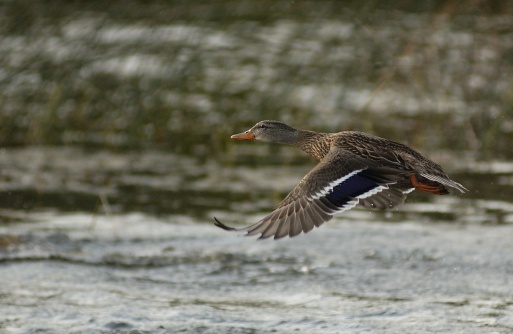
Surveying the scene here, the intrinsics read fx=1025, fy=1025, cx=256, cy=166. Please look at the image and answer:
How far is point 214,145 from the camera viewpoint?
10.8 meters

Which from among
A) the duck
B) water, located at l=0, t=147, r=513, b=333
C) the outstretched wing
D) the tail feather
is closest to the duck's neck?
the duck

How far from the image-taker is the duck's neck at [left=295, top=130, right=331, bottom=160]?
6645mm

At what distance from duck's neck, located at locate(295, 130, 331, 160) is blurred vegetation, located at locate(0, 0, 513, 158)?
3.21 meters

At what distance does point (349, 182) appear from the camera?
590cm

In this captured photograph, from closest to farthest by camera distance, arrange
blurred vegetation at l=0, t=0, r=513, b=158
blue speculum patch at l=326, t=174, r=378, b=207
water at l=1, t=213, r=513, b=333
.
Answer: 1. blue speculum patch at l=326, t=174, r=378, b=207
2. water at l=1, t=213, r=513, b=333
3. blurred vegetation at l=0, t=0, r=513, b=158

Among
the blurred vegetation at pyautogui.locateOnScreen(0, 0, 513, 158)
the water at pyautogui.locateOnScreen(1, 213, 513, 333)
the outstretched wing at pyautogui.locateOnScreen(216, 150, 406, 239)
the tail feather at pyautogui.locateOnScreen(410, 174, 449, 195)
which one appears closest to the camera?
the outstretched wing at pyautogui.locateOnScreen(216, 150, 406, 239)

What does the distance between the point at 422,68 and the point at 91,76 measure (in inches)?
138

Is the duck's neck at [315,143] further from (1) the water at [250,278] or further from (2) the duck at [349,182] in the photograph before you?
(1) the water at [250,278]

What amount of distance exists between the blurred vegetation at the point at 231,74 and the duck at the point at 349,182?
381 cm

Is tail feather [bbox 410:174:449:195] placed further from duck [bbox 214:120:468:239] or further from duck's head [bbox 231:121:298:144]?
duck's head [bbox 231:121:298:144]

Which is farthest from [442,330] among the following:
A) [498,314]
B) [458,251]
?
[458,251]

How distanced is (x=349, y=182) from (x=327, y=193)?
189mm

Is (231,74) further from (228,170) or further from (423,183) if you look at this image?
(423,183)

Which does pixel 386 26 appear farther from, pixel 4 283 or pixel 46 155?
pixel 4 283
